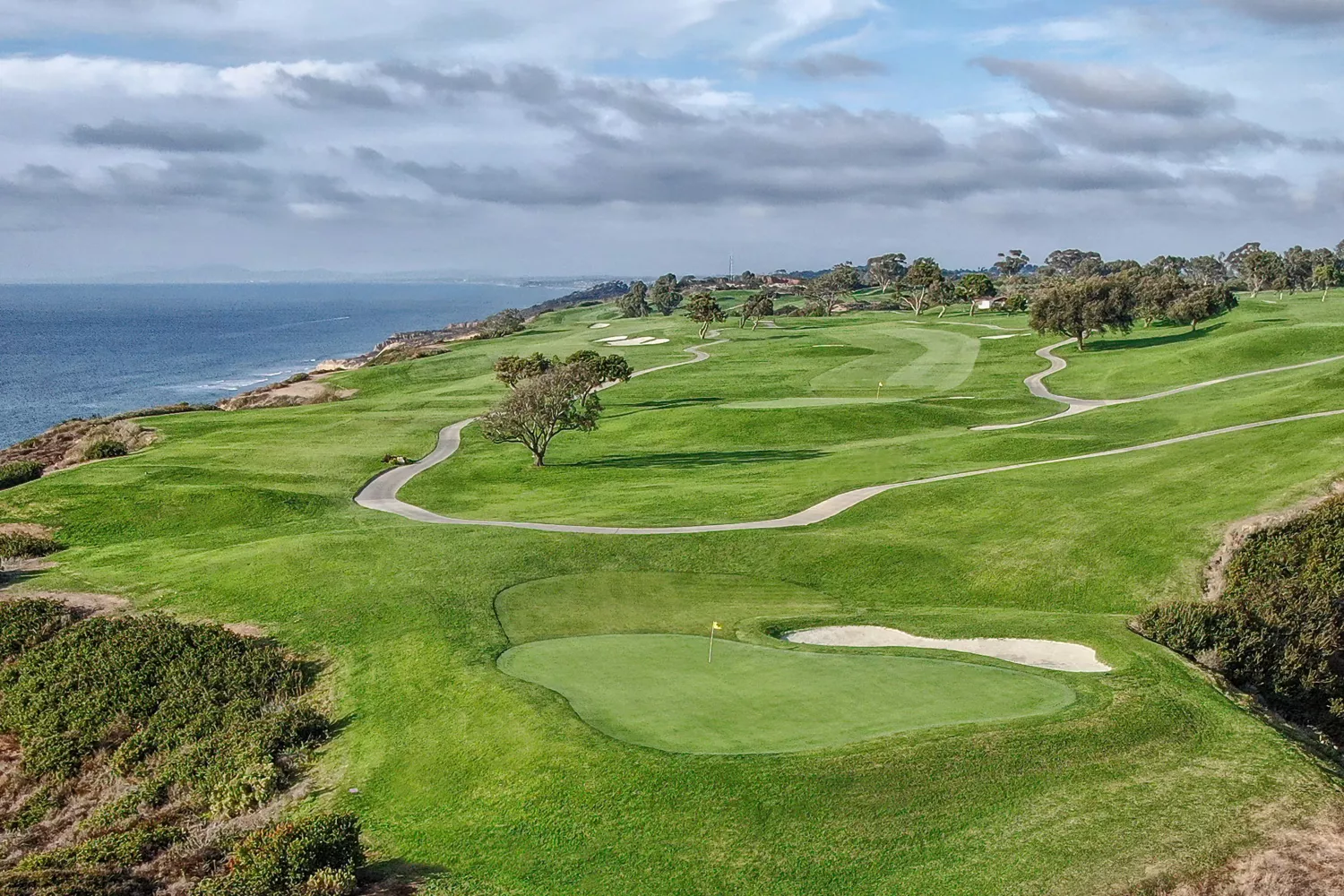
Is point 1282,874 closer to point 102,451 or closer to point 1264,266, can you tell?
point 102,451

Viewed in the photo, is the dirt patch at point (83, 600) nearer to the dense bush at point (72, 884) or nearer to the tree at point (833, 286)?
the dense bush at point (72, 884)

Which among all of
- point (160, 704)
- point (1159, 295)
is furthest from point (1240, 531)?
point (1159, 295)

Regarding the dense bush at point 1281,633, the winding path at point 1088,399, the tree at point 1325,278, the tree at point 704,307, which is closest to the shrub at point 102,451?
the winding path at point 1088,399

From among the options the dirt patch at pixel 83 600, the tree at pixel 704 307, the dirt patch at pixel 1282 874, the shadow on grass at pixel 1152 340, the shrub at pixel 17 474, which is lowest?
the dirt patch at pixel 1282 874

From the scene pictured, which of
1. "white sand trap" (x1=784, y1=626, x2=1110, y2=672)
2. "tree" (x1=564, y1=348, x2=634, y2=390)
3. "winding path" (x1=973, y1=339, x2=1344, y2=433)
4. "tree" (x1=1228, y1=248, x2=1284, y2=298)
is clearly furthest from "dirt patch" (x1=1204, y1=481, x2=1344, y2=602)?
"tree" (x1=1228, y1=248, x2=1284, y2=298)

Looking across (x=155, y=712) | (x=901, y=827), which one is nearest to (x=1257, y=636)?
(x=901, y=827)

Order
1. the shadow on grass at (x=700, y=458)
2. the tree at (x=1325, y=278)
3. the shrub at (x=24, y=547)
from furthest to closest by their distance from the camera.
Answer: the tree at (x=1325, y=278), the shadow on grass at (x=700, y=458), the shrub at (x=24, y=547)
